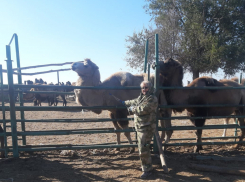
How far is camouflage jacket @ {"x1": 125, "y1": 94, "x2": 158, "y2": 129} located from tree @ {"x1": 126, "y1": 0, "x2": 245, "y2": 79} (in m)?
12.7

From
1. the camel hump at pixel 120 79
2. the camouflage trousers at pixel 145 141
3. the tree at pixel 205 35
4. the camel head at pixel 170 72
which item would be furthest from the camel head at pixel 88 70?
the tree at pixel 205 35

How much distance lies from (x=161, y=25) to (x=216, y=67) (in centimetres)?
611

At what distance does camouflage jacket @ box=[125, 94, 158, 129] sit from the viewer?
3684 millimetres

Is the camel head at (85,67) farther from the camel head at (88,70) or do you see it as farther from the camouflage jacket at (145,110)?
the camouflage jacket at (145,110)

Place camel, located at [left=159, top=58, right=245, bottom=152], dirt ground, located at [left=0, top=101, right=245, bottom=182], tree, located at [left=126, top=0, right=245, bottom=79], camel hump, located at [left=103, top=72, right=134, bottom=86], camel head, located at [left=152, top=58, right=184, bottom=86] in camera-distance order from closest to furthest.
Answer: dirt ground, located at [left=0, top=101, right=245, bottom=182] < camel, located at [left=159, top=58, right=245, bottom=152] < camel head, located at [left=152, top=58, right=184, bottom=86] < camel hump, located at [left=103, top=72, right=134, bottom=86] < tree, located at [left=126, top=0, right=245, bottom=79]

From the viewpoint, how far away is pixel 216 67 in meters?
16.1

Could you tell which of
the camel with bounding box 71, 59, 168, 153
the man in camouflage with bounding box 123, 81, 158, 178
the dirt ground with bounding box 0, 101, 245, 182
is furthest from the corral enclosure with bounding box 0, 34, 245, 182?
the camel with bounding box 71, 59, 168, 153

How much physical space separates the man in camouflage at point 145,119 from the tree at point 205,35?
41.7 ft

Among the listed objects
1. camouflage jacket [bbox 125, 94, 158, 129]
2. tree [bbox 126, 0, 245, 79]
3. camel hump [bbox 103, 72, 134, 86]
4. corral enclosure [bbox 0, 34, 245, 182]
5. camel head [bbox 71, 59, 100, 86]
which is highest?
tree [bbox 126, 0, 245, 79]

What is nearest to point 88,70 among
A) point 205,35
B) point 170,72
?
point 170,72

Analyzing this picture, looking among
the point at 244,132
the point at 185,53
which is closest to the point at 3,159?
the point at 244,132

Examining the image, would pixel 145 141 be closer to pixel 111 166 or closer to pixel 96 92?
pixel 111 166

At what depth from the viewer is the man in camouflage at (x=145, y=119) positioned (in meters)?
3.70

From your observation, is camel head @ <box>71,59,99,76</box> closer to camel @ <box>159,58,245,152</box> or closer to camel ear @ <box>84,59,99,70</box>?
camel ear @ <box>84,59,99,70</box>
